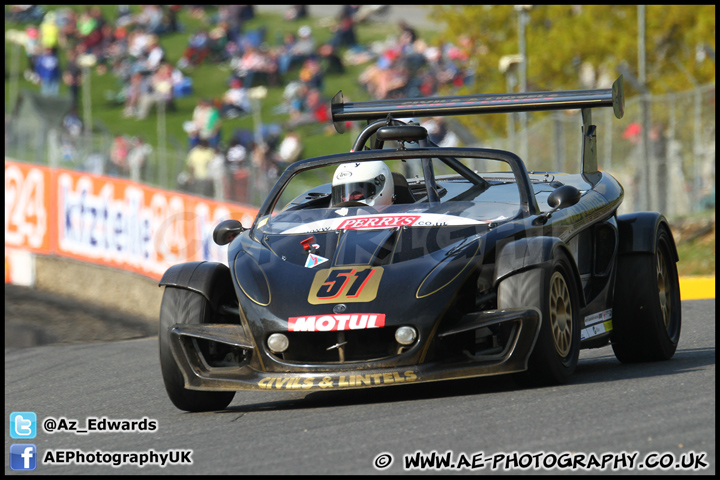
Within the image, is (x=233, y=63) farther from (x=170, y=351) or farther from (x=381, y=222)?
(x=170, y=351)

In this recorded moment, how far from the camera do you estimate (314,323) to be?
16.8 feet

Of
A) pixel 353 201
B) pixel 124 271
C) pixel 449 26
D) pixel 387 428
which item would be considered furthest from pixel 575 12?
pixel 387 428

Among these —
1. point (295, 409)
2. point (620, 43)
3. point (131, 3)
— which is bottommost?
point (295, 409)

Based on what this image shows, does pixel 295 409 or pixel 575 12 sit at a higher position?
pixel 575 12

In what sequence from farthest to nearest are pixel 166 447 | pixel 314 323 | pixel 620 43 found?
pixel 620 43, pixel 314 323, pixel 166 447

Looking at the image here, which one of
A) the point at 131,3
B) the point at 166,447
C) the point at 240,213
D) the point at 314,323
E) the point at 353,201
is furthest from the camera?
the point at 131,3

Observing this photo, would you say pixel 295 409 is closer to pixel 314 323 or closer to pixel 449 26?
pixel 314 323

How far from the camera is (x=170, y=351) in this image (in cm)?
560

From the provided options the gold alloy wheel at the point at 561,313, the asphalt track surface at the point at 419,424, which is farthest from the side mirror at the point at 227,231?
the gold alloy wheel at the point at 561,313

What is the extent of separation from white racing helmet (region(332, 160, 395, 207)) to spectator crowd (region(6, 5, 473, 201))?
1722cm

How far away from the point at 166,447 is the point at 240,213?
13094 mm

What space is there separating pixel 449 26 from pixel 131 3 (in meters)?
19.2

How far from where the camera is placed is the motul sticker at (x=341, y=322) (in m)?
5.04

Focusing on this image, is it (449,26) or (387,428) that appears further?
(449,26)
